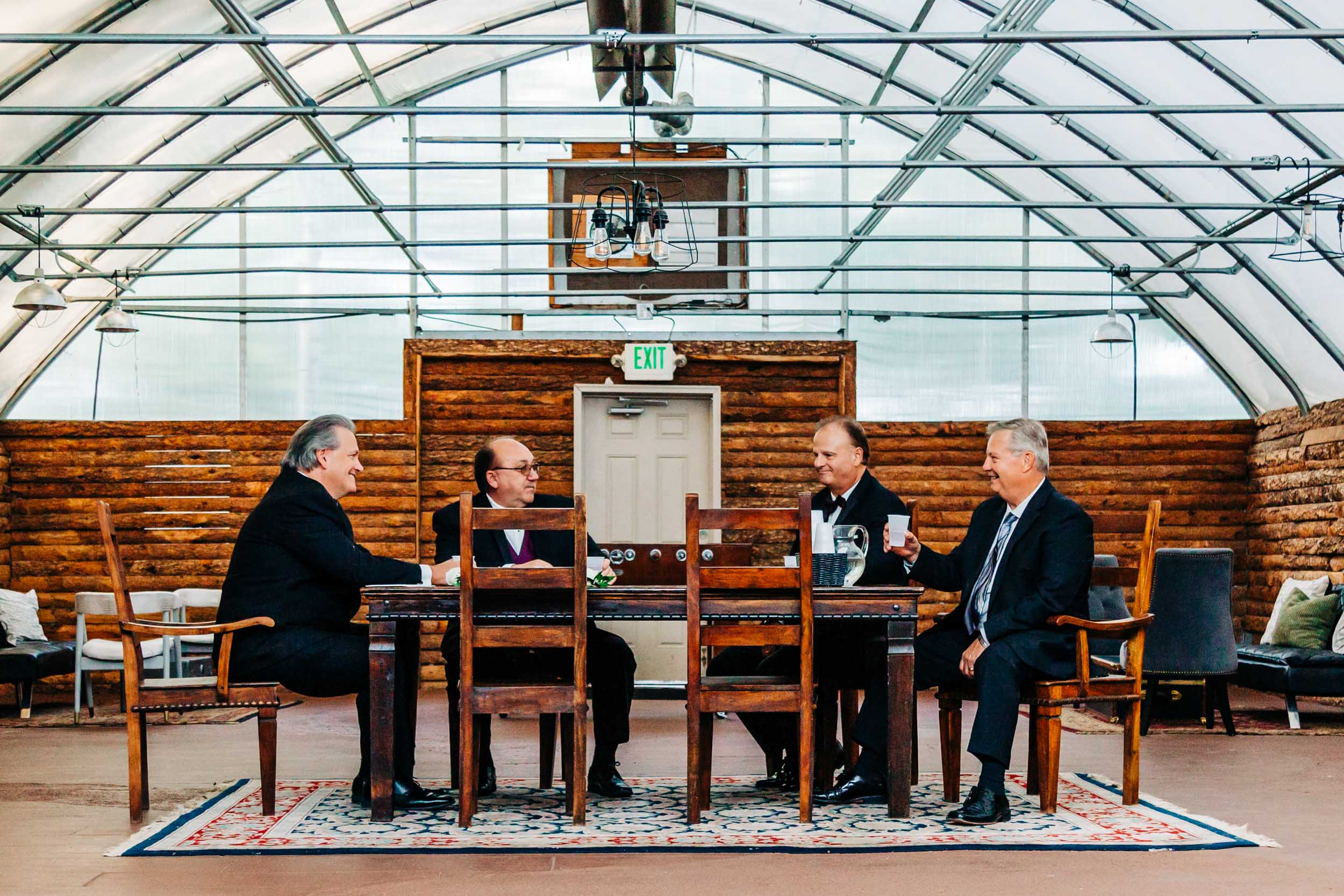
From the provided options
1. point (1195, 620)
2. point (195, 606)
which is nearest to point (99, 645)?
point (195, 606)

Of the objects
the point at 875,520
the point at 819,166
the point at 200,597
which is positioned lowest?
the point at 200,597

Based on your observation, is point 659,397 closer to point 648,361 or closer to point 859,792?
point 648,361

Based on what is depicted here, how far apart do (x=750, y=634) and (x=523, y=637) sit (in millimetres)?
753

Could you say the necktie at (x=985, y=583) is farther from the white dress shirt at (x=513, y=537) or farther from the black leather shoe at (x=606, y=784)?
the white dress shirt at (x=513, y=537)

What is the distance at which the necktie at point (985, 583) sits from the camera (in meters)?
4.82

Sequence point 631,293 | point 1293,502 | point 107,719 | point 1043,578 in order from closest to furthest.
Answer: point 1043,578 → point 107,719 → point 631,293 → point 1293,502

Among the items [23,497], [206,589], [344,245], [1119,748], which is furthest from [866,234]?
[23,497]

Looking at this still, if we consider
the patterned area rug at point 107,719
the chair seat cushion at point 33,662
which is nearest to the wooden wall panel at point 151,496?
the chair seat cushion at point 33,662

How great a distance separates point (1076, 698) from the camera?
4.57 m

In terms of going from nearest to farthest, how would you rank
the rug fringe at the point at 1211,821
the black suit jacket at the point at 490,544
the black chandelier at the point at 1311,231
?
the rug fringe at the point at 1211,821 < the black suit jacket at the point at 490,544 < the black chandelier at the point at 1311,231

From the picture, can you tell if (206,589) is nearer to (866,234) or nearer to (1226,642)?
(866,234)

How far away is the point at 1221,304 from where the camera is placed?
1060cm

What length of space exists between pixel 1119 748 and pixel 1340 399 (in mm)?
4676

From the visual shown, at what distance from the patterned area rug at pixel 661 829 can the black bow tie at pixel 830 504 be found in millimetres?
1156
